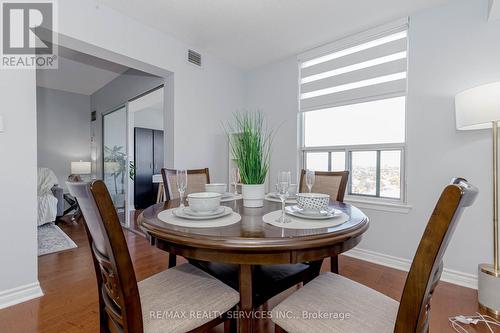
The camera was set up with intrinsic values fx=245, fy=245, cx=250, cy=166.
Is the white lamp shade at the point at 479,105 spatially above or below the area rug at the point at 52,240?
above

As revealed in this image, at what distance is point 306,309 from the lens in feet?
3.19

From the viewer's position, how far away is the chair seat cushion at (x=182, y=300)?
0.92 metres

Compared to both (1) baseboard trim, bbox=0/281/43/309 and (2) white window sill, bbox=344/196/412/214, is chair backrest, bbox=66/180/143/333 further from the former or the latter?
(2) white window sill, bbox=344/196/412/214

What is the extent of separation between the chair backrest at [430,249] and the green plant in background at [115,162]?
423 cm

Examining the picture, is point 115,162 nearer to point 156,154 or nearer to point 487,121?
point 156,154

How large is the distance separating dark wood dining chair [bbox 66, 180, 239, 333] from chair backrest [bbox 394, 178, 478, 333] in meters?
0.66

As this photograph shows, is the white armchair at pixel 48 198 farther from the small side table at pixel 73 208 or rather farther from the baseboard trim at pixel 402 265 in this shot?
the baseboard trim at pixel 402 265

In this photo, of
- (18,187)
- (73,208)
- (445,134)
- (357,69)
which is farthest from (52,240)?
(445,134)

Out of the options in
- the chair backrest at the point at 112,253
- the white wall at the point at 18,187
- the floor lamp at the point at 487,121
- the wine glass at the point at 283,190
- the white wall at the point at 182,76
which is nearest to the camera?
the chair backrest at the point at 112,253

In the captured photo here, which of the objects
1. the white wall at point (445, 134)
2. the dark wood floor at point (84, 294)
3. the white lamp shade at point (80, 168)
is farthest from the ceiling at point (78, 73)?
the white wall at point (445, 134)

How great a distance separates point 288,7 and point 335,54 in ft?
3.10

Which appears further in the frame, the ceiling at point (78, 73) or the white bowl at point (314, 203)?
the ceiling at point (78, 73)

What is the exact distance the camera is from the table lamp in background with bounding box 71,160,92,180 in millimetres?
4789

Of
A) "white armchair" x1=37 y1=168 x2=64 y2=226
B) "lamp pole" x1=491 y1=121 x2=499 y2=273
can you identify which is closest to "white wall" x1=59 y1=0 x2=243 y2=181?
"white armchair" x1=37 y1=168 x2=64 y2=226
